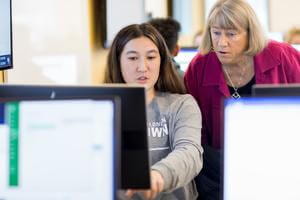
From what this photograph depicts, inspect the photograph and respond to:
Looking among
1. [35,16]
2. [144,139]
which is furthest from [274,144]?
[35,16]

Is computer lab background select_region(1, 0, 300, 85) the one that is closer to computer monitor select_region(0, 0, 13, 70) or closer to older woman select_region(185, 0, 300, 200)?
computer monitor select_region(0, 0, 13, 70)

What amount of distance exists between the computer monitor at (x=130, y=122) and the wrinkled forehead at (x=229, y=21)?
0.94 metres

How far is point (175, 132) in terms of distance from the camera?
1.63 meters

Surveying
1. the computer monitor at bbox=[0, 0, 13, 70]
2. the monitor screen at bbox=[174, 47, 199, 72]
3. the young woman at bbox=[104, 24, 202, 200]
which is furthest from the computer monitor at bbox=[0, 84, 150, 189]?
the monitor screen at bbox=[174, 47, 199, 72]

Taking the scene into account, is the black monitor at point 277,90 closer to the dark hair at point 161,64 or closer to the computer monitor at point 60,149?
the computer monitor at point 60,149

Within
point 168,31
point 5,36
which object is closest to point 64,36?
point 168,31

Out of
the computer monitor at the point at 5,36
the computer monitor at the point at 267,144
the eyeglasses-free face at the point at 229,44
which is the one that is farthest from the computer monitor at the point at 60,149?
the eyeglasses-free face at the point at 229,44

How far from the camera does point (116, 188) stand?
1.17 meters

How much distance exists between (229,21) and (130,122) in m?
0.96

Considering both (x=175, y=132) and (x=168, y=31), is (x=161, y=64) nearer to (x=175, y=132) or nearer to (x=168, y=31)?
(x=175, y=132)

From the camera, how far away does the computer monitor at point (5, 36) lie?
1972 millimetres

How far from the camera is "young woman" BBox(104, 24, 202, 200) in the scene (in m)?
1.53

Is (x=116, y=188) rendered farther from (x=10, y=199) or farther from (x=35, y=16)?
(x=35, y=16)

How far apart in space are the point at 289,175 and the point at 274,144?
2.9 inches
